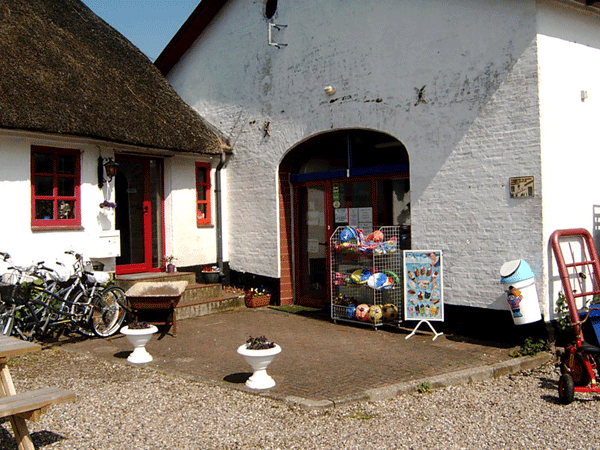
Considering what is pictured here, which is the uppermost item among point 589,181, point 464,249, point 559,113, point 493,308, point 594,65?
point 594,65

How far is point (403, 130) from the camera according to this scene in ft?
31.4

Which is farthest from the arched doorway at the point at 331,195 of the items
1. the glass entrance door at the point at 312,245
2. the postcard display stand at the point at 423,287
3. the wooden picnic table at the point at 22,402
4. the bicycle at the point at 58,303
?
the wooden picnic table at the point at 22,402

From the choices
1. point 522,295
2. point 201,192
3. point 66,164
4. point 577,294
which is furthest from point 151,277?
point 577,294

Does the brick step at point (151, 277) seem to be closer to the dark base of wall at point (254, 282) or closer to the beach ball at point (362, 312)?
the dark base of wall at point (254, 282)

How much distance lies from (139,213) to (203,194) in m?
1.54

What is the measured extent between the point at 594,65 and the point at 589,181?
176 cm

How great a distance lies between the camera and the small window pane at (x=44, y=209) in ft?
32.3

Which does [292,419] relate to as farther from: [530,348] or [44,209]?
[44,209]

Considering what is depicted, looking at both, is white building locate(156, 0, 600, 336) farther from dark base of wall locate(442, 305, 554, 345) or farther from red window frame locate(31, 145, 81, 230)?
red window frame locate(31, 145, 81, 230)

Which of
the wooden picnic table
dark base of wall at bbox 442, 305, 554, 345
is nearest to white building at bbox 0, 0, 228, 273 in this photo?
the wooden picnic table

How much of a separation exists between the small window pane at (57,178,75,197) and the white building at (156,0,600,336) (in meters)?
3.46

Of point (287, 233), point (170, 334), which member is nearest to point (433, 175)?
point (287, 233)

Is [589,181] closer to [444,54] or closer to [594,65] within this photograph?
[594,65]

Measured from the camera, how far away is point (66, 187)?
10.2m
